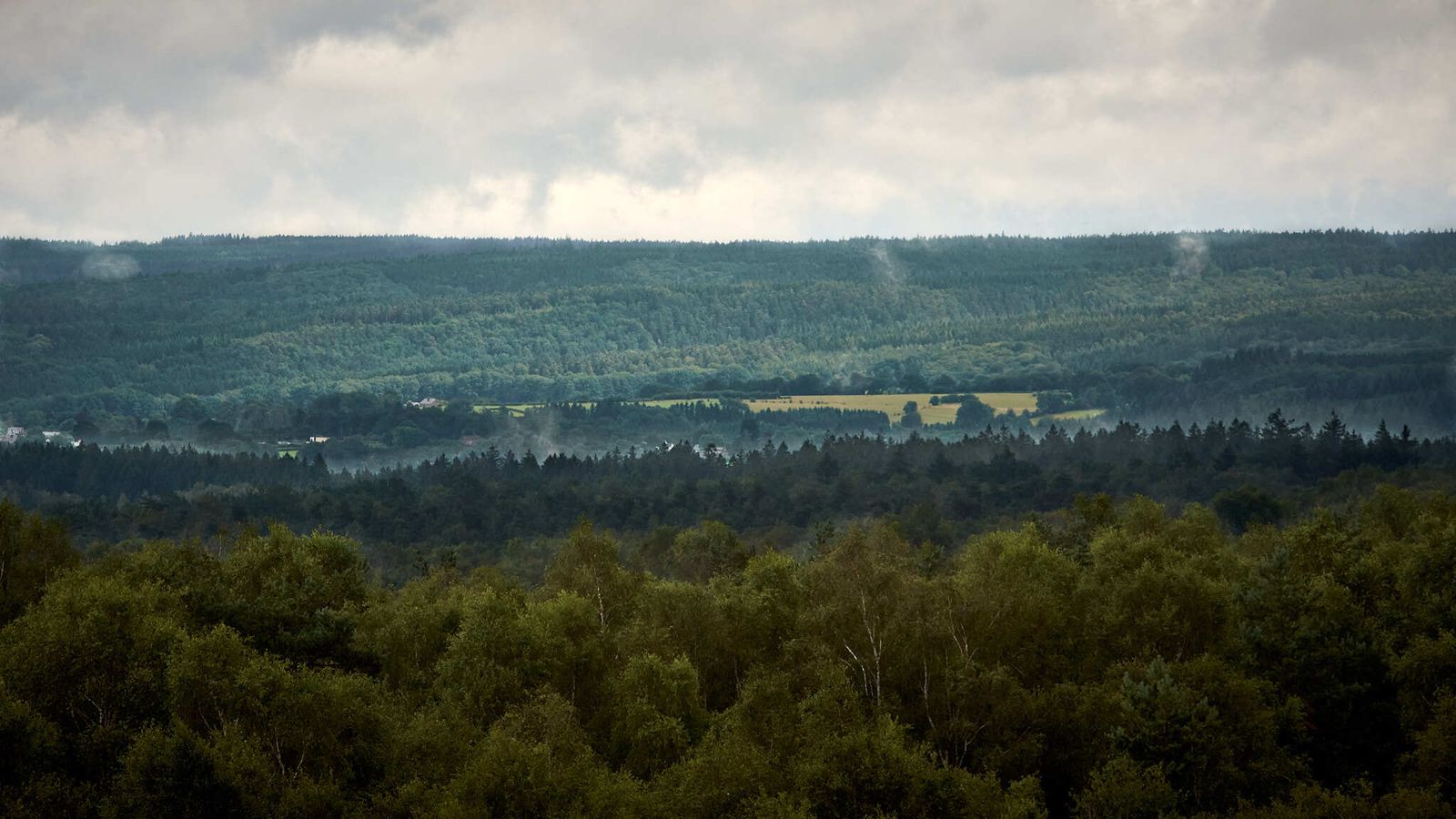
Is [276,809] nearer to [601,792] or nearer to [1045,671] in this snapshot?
[601,792]

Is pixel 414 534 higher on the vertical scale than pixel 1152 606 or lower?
lower

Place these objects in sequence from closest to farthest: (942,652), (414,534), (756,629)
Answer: (942,652) < (756,629) < (414,534)

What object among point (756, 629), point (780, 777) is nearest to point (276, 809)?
point (780, 777)

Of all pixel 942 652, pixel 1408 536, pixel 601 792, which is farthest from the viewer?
pixel 1408 536

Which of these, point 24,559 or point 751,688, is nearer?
point 751,688

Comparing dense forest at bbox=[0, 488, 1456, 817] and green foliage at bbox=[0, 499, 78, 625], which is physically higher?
green foliage at bbox=[0, 499, 78, 625]

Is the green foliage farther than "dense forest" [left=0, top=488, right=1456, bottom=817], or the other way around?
the green foliage

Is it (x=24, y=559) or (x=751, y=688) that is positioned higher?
(x=24, y=559)

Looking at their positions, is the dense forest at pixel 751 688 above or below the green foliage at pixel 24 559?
below

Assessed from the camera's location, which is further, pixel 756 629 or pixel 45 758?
pixel 756 629

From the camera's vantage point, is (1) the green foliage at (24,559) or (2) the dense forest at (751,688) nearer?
(2) the dense forest at (751,688)

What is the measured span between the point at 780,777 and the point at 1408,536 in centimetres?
5214

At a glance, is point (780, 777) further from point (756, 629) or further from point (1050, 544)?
point (1050, 544)

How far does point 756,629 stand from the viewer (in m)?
82.1
